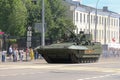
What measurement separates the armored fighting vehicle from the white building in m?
41.7

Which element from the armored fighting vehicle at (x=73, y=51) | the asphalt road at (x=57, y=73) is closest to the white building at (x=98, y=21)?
the armored fighting vehicle at (x=73, y=51)

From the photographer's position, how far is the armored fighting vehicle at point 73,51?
4031 centimetres

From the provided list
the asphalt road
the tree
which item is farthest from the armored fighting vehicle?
the tree

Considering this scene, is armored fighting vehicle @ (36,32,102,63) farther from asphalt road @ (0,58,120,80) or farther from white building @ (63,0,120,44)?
white building @ (63,0,120,44)

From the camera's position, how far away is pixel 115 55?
73.0m

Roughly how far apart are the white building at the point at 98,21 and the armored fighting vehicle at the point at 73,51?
4165 centimetres

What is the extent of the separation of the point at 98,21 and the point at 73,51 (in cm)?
6291

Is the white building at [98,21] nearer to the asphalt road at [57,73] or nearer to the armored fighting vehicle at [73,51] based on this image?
the armored fighting vehicle at [73,51]

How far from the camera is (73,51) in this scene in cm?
4003

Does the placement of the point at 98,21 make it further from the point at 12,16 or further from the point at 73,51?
the point at 73,51

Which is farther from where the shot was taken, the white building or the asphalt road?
the white building

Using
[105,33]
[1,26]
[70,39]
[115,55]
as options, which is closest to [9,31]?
[1,26]

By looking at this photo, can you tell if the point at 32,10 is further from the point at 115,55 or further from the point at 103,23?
the point at 103,23

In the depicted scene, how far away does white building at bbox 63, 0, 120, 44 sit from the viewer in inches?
3704
